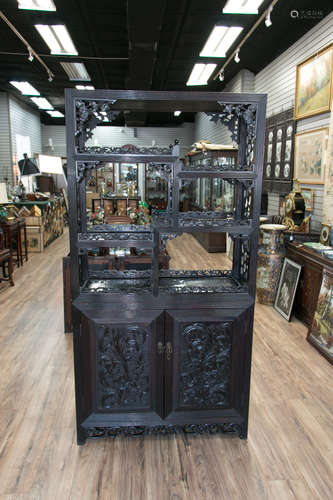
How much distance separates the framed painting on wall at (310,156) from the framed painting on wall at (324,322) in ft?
6.14

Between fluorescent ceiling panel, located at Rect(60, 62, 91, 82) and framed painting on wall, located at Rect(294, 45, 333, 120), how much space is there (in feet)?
15.1

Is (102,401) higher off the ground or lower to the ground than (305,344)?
higher

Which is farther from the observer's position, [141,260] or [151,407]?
[141,260]

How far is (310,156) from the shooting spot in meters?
5.65

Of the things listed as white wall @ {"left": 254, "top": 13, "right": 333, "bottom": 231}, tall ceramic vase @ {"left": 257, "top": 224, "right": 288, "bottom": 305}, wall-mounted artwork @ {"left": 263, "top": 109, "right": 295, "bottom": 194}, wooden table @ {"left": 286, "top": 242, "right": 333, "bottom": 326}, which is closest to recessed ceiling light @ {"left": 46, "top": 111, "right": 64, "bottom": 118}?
white wall @ {"left": 254, "top": 13, "right": 333, "bottom": 231}

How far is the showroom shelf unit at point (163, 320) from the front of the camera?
2.39 meters

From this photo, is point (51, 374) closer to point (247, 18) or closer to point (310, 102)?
point (310, 102)

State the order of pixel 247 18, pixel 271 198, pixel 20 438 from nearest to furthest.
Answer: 1. pixel 20 438
2. pixel 247 18
3. pixel 271 198

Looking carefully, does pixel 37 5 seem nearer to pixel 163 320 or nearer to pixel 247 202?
pixel 247 202

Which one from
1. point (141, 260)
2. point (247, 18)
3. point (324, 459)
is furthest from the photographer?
point (247, 18)

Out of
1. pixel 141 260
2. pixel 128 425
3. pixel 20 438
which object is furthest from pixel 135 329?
pixel 141 260

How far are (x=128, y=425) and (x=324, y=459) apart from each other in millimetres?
1307

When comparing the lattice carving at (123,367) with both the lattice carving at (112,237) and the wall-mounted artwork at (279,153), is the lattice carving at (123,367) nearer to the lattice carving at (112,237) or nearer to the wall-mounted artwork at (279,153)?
the lattice carving at (112,237)

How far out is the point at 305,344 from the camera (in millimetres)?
4230
